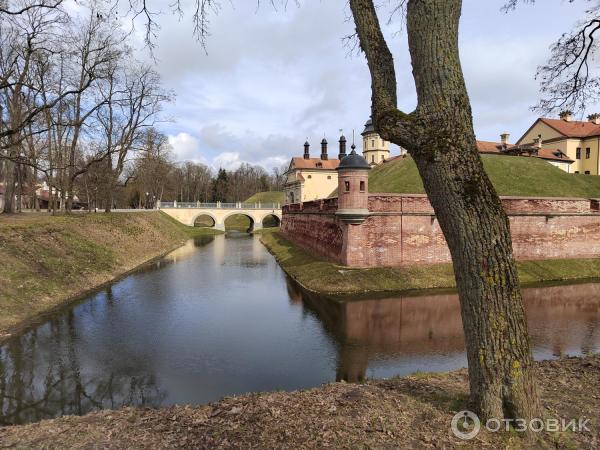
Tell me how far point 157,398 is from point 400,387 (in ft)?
15.3

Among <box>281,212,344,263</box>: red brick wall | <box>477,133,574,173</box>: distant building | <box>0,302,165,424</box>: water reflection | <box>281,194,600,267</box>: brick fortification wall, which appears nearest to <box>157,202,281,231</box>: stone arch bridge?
<box>281,212,344,263</box>: red brick wall

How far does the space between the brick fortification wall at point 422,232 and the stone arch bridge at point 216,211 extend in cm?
3430

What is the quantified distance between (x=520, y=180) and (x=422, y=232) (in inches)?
816

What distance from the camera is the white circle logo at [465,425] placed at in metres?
4.00

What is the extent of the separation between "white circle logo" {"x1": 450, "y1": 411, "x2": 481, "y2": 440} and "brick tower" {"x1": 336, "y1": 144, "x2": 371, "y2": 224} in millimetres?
14616

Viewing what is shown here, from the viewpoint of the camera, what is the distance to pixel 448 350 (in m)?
10.3

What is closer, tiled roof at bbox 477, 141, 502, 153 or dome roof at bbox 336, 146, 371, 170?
dome roof at bbox 336, 146, 371, 170

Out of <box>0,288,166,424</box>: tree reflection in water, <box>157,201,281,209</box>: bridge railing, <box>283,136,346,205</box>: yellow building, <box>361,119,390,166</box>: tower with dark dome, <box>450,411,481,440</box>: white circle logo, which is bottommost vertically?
<box>0,288,166,424</box>: tree reflection in water

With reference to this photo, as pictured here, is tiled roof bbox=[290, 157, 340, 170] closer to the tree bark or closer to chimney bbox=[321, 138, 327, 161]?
chimney bbox=[321, 138, 327, 161]

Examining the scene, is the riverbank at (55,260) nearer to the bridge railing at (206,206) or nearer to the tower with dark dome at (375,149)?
the bridge railing at (206,206)

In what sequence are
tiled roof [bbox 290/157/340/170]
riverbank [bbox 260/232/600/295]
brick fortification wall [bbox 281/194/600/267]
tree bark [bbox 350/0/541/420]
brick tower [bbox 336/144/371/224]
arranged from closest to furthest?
tree bark [bbox 350/0/541/420], riverbank [bbox 260/232/600/295], brick tower [bbox 336/144/371/224], brick fortification wall [bbox 281/194/600/267], tiled roof [bbox 290/157/340/170]

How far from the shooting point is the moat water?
317 inches

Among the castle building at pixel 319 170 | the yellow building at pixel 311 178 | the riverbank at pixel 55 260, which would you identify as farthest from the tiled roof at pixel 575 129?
the riverbank at pixel 55 260

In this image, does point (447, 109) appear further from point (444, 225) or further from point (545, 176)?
point (545, 176)
